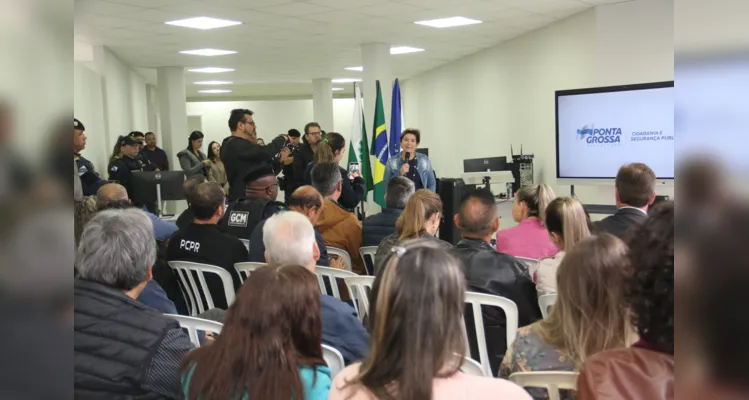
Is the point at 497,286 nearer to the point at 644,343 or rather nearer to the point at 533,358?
the point at 533,358

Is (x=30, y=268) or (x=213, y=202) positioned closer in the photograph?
(x=30, y=268)

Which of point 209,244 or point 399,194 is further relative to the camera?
point 399,194

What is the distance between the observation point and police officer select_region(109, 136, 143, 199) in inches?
275

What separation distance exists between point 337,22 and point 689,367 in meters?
6.98

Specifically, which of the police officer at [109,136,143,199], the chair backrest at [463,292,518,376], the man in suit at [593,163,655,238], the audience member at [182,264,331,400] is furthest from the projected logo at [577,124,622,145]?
the audience member at [182,264,331,400]

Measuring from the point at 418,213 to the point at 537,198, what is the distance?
0.74 metres

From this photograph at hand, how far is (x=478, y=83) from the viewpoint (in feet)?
32.3

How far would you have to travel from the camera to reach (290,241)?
2.15 metres

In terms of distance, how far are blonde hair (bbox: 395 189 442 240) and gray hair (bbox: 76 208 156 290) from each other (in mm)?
1389

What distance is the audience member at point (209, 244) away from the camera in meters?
2.89

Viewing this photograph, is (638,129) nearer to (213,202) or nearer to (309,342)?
(213,202)

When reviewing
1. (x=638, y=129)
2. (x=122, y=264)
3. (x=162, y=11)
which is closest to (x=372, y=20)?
(x=162, y=11)

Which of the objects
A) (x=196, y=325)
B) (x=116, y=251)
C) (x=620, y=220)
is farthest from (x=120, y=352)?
(x=620, y=220)

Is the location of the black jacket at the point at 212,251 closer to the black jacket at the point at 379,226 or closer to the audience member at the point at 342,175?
the black jacket at the point at 379,226
